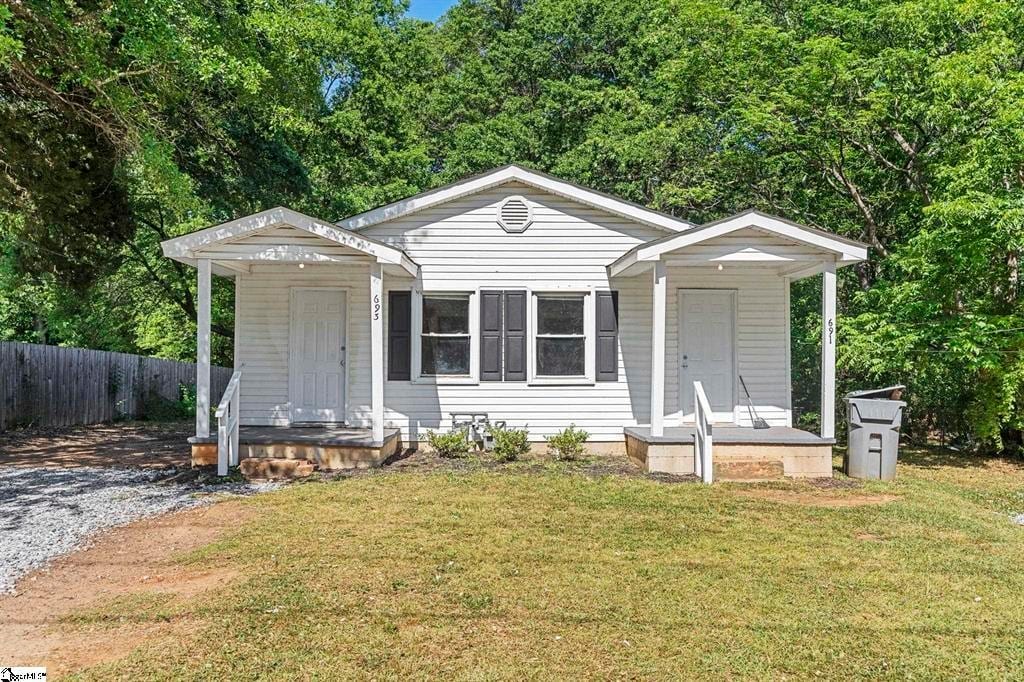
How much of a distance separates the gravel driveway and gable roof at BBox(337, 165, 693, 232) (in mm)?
→ 4110

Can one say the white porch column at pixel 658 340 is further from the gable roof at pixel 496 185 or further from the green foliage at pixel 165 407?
the green foliage at pixel 165 407

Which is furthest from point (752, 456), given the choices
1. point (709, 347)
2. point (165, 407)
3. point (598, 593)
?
point (165, 407)

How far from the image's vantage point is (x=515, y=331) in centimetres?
1005

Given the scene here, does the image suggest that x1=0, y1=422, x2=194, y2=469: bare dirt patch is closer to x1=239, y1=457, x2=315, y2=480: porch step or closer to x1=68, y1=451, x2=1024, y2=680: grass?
x1=239, y1=457, x2=315, y2=480: porch step

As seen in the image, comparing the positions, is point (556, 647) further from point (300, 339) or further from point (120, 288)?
point (120, 288)

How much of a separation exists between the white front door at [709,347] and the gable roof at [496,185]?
46.1 inches

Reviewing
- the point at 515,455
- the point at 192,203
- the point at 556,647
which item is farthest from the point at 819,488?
the point at 192,203

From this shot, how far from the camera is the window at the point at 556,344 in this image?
10.2 metres

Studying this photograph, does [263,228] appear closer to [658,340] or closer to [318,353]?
[318,353]

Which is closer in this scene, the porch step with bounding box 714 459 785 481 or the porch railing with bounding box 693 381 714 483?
the porch railing with bounding box 693 381 714 483

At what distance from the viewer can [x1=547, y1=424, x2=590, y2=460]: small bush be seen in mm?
9430

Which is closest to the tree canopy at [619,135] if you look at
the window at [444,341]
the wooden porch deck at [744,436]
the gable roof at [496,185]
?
the gable roof at [496,185]

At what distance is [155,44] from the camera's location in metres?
7.64

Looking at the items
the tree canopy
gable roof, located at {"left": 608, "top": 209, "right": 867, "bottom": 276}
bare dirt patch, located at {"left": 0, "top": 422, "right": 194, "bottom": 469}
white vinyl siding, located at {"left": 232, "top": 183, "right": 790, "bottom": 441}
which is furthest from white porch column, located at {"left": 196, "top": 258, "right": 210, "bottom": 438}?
gable roof, located at {"left": 608, "top": 209, "right": 867, "bottom": 276}
